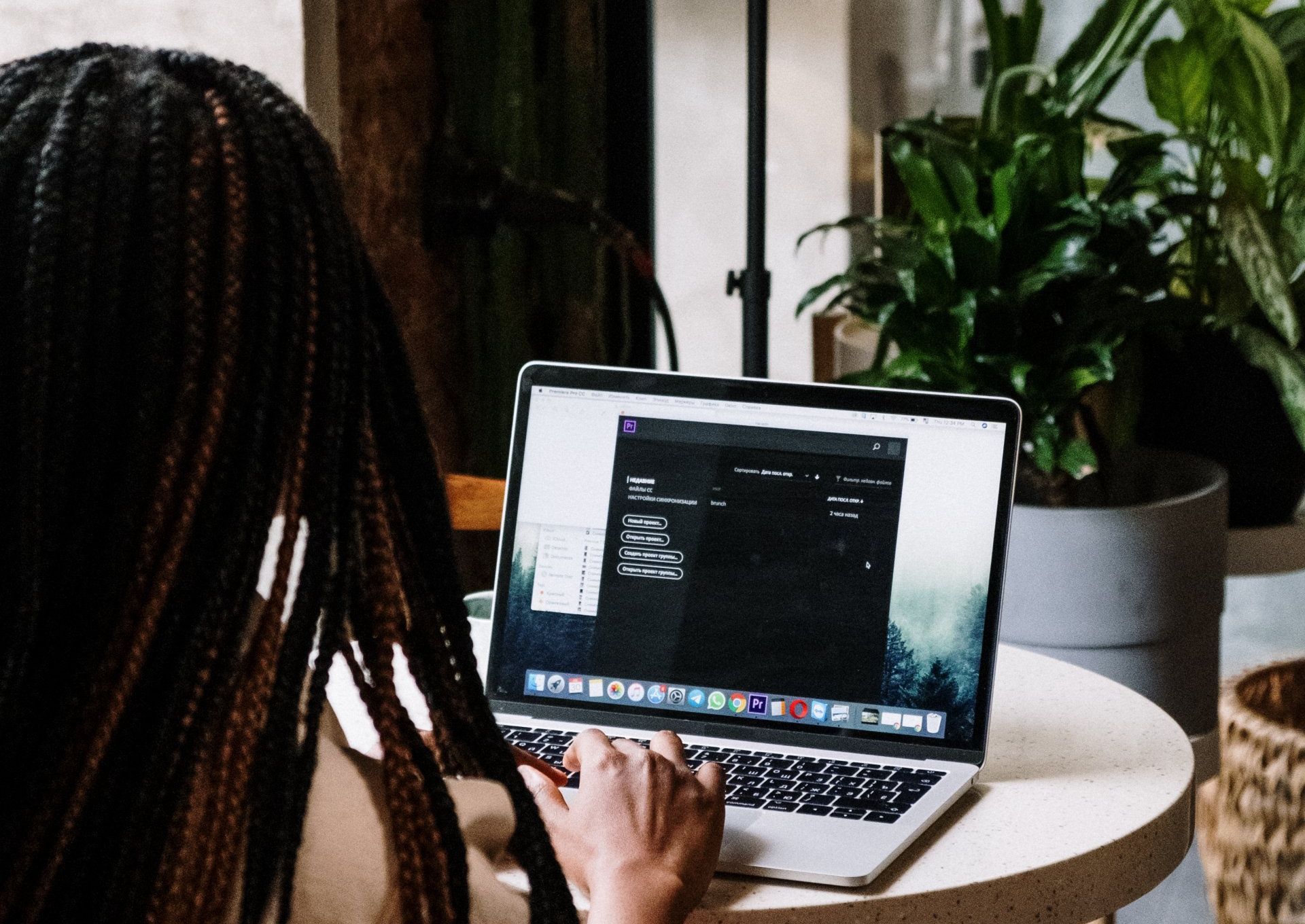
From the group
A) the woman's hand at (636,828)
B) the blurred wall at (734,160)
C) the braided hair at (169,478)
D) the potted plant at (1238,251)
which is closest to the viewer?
the braided hair at (169,478)

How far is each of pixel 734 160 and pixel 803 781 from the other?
186cm

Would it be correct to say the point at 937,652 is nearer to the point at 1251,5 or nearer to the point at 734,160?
the point at 1251,5

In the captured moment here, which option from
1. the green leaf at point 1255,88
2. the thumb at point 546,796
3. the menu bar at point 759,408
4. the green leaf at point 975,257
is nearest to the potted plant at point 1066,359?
the green leaf at point 975,257

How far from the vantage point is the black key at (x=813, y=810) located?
0.80 m

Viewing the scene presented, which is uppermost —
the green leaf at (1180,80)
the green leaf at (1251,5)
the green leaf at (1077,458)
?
the green leaf at (1251,5)

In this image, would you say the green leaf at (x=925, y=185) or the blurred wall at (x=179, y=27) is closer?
the blurred wall at (x=179, y=27)

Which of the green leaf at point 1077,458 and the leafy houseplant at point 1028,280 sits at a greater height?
the leafy houseplant at point 1028,280

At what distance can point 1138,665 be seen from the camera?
57.1 inches

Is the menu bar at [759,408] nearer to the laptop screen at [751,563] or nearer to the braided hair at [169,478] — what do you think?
the laptop screen at [751,563]

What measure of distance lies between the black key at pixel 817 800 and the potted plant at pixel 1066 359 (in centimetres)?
69

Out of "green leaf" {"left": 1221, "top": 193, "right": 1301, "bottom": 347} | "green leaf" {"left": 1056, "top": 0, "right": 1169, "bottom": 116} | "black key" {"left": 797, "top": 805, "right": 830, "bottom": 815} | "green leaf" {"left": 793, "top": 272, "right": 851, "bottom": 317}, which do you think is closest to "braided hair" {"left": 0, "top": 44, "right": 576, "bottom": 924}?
"black key" {"left": 797, "top": 805, "right": 830, "bottom": 815}

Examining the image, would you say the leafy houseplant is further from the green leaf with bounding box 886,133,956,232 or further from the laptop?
the laptop

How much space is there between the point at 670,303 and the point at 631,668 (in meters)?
1.77

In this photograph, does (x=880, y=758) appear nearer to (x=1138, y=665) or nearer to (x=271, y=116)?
(x=271, y=116)
